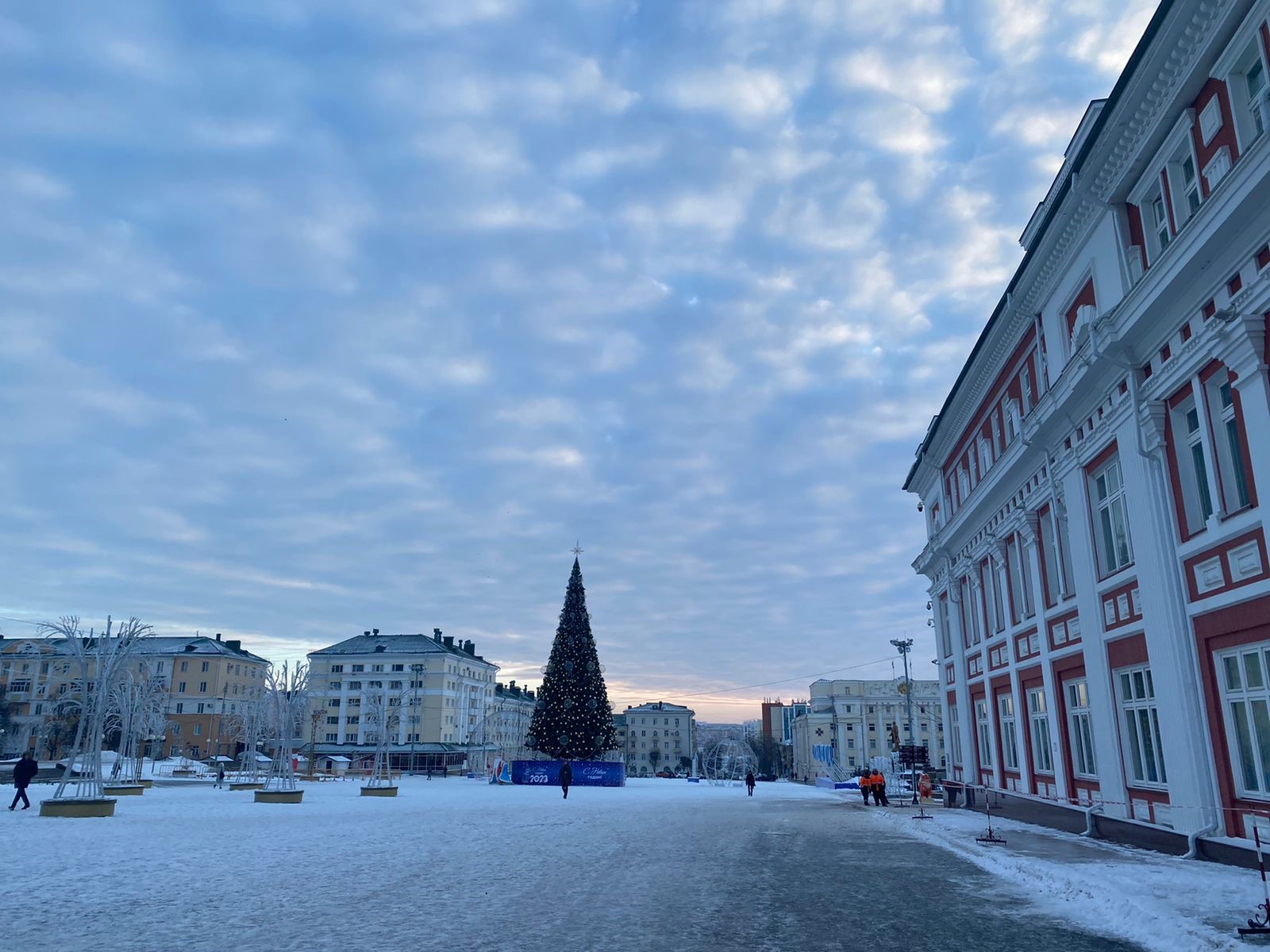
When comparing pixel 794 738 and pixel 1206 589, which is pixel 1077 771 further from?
pixel 794 738

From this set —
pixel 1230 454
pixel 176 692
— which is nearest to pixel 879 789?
pixel 1230 454

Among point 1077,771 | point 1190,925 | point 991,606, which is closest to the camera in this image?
point 1190,925

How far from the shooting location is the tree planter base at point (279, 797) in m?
30.2

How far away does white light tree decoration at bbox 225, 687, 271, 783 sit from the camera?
5112 centimetres

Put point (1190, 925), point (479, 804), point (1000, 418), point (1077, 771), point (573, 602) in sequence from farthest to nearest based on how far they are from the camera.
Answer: point (573, 602) < point (479, 804) < point (1000, 418) < point (1077, 771) < point (1190, 925)

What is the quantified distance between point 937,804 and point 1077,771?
16.7 meters

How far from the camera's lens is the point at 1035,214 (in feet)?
69.4

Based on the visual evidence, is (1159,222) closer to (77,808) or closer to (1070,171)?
(1070,171)

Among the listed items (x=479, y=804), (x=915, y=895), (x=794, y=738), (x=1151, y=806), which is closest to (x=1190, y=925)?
(x=915, y=895)

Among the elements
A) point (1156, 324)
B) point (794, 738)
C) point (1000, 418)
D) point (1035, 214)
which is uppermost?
point (1035, 214)

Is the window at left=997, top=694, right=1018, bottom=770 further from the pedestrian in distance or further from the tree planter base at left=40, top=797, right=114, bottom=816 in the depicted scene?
the tree planter base at left=40, top=797, right=114, bottom=816

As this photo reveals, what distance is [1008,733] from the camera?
2653 cm

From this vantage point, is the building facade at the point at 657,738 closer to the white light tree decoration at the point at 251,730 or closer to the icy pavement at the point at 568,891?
the white light tree decoration at the point at 251,730

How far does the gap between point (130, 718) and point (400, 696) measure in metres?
61.9
